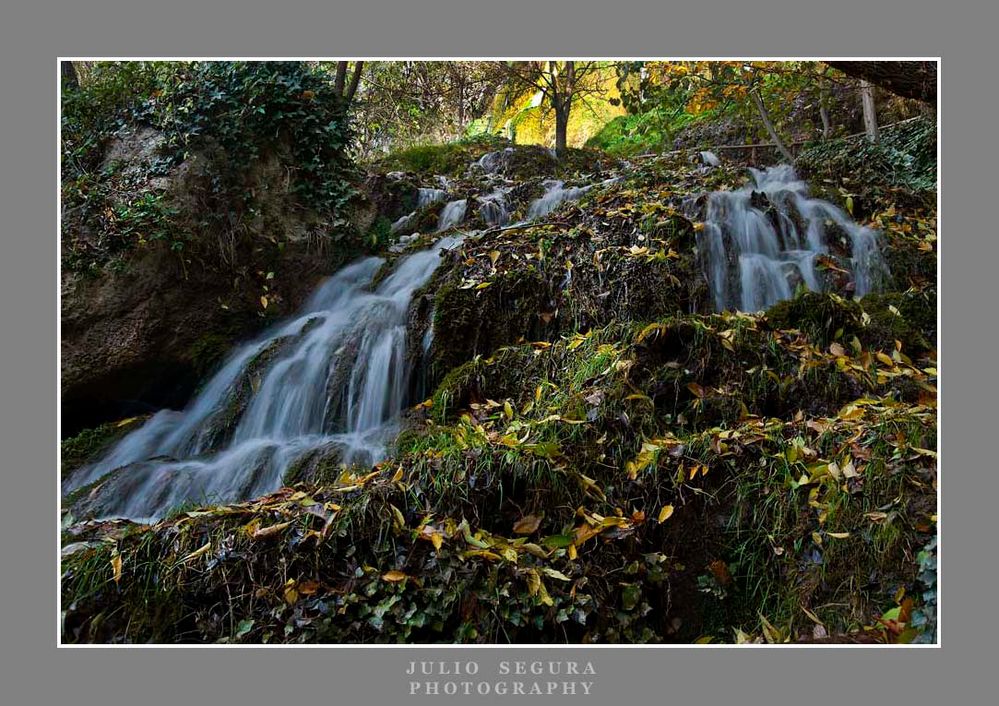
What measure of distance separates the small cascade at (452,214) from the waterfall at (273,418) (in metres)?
2.07

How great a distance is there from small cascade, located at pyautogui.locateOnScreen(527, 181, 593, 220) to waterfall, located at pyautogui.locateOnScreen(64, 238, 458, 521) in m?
2.57

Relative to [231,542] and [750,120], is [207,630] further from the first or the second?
[750,120]

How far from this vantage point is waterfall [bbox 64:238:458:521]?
12.8 feet

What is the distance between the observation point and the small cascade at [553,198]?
764cm

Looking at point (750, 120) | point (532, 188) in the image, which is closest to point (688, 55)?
point (532, 188)

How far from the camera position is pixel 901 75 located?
4359mm

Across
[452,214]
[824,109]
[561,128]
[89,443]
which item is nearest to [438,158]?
[561,128]

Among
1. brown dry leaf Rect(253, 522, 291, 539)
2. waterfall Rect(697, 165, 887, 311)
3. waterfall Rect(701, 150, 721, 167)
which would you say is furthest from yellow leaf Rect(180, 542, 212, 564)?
waterfall Rect(701, 150, 721, 167)

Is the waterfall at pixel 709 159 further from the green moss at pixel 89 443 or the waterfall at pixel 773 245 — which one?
the green moss at pixel 89 443

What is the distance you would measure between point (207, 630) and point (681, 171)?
742cm

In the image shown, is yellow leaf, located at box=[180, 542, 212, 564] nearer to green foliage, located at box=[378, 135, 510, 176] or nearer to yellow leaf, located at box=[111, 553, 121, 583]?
yellow leaf, located at box=[111, 553, 121, 583]

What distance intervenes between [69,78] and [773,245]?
7088 millimetres

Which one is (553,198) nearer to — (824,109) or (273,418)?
(824,109)

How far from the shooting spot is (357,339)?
16.3 feet
